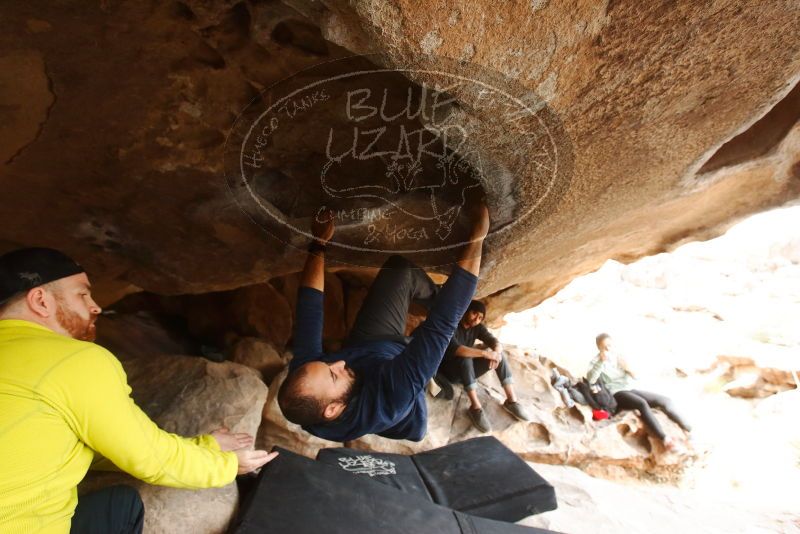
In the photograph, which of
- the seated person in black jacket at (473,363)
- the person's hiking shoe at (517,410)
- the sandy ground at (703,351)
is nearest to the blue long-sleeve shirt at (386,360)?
the sandy ground at (703,351)

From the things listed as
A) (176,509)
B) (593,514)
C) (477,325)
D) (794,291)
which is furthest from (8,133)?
(794,291)

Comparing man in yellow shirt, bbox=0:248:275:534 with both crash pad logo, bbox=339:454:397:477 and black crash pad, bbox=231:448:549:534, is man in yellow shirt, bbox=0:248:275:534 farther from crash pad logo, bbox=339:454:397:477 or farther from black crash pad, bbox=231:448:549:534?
crash pad logo, bbox=339:454:397:477

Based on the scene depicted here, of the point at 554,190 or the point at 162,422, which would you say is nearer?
the point at 554,190

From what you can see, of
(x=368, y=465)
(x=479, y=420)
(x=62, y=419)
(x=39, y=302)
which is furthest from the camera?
(x=479, y=420)

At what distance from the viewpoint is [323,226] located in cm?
219

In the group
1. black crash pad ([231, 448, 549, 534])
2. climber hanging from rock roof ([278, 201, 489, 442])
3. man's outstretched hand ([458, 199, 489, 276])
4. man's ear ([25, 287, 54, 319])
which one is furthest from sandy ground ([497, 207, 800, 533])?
man's ear ([25, 287, 54, 319])

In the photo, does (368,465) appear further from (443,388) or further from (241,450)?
(443,388)

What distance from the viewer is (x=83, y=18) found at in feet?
5.12

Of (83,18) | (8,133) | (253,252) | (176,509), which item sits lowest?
(176,509)

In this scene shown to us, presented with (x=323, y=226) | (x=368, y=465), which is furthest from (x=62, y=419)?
(x=368, y=465)

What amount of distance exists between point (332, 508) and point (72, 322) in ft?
4.51

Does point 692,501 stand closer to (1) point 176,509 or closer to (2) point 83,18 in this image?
(1) point 176,509

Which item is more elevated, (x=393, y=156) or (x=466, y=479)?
(x=393, y=156)

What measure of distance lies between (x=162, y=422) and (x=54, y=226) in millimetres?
1360
